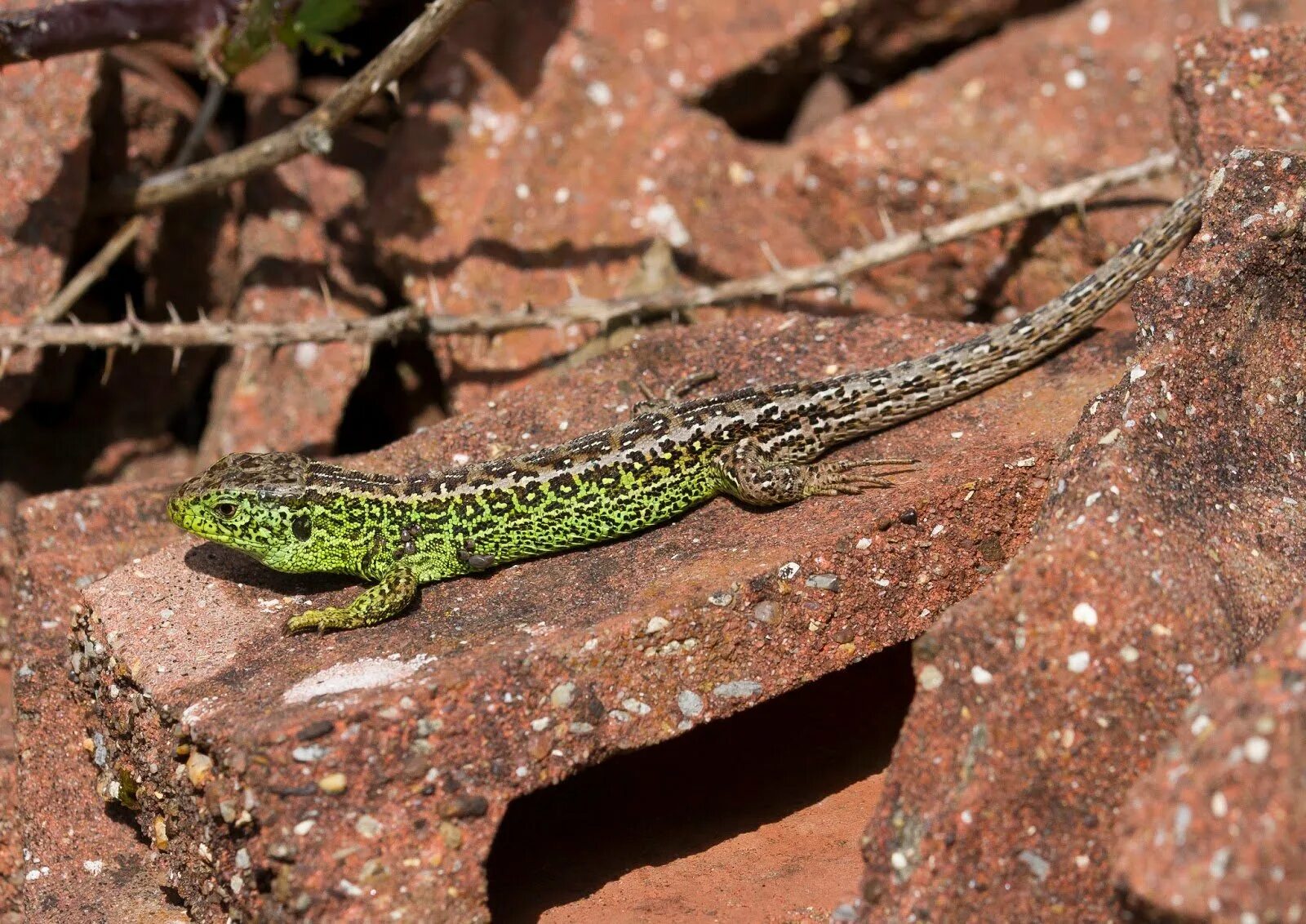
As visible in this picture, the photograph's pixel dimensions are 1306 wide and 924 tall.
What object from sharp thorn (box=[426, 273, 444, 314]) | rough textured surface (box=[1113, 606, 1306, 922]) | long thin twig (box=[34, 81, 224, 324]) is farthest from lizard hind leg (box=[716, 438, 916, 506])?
long thin twig (box=[34, 81, 224, 324])

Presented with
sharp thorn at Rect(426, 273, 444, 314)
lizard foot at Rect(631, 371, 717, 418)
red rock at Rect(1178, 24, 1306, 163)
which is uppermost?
red rock at Rect(1178, 24, 1306, 163)

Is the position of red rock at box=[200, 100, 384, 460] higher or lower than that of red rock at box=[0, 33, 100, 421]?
lower

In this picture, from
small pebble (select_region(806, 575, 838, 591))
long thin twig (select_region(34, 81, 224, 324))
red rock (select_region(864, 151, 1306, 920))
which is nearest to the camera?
red rock (select_region(864, 151, 1306, 920))

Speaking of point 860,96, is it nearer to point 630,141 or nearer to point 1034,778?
point 630,141

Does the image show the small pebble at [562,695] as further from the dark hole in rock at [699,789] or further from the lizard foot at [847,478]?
the lizard foot at [847,478]

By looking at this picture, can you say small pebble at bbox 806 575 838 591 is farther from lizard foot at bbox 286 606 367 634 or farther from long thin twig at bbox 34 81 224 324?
long thin twig at bbox 34 81 224 324

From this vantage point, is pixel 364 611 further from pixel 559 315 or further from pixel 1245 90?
pixel 1245 90
